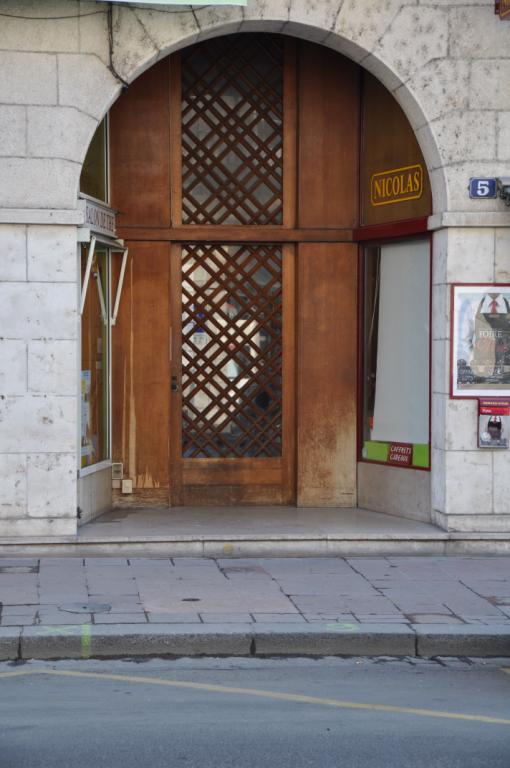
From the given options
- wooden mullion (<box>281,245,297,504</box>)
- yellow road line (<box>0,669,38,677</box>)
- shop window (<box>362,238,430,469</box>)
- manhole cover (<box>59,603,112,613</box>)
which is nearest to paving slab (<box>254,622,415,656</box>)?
manhole cover (<box>59,603,112,613</box>)

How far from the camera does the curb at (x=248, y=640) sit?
766 cm

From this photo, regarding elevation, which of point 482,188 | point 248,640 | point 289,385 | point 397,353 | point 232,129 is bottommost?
point 248,640

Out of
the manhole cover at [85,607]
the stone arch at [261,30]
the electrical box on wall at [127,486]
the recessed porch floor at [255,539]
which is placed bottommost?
the manhole cover at [85,607]

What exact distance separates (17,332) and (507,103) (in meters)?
4.76

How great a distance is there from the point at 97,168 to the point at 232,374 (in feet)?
8.09

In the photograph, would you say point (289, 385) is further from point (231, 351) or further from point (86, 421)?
point (86, 421)

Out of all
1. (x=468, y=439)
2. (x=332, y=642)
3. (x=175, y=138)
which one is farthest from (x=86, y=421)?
(x=332, y=642)

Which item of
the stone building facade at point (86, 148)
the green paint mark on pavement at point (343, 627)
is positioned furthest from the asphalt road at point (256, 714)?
the stone building facade at point (86, 148)

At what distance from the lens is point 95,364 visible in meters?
11.7

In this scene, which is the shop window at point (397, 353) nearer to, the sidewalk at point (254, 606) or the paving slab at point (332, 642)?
the sidewalk at point (254, 606)

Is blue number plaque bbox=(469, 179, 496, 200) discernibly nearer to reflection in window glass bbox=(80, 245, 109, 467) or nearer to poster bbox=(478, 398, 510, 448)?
poster bbox=(478, 398, 510, 448)

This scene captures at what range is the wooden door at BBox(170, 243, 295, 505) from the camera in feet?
40.2

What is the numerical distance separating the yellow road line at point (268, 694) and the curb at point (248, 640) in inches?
11.9

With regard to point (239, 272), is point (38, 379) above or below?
below
